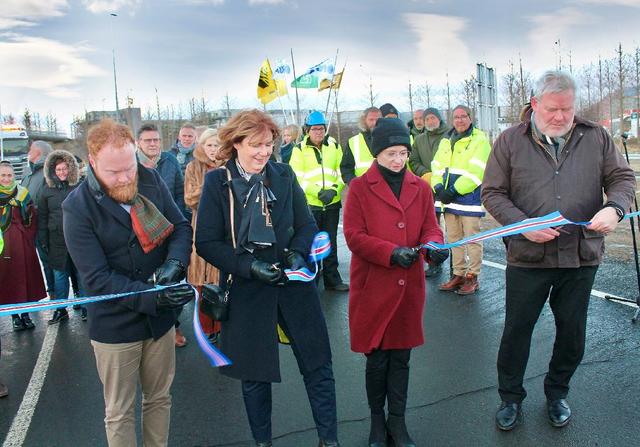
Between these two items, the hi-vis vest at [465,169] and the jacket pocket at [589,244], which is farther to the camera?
the hi-vis vest at [465,169]

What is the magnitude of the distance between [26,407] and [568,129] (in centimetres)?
449

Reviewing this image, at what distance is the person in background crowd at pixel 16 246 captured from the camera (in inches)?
235

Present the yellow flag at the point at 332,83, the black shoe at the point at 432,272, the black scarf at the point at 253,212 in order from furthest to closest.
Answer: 1. the yellow flag at the point at 332,83
2. the black shoe at the point at 432,272
3. the black scarf at the point at 253,212

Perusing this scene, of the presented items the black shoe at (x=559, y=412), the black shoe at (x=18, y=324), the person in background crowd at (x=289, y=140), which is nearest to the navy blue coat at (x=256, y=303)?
the black shoe at (x=559, y=412)

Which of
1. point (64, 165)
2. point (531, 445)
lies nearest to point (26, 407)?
point (64, 165)

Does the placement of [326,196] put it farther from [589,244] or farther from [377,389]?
[589,244]

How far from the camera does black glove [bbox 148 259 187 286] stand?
114 inches

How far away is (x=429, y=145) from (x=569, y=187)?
4460mm

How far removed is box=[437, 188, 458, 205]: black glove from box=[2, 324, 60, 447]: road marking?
4.64m

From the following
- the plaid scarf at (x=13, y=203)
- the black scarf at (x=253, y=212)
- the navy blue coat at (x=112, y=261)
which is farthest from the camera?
the plaid scarf at (x=13, y=203)

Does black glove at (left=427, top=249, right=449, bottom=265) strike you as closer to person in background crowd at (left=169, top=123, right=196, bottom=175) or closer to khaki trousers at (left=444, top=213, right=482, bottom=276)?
khaki trousers at (left=444, top=213, right=482, bottom=276)

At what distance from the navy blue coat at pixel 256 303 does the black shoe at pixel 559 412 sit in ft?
5.28

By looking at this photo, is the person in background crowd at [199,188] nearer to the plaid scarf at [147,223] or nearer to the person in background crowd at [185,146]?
the person in background crowd at [185,146]

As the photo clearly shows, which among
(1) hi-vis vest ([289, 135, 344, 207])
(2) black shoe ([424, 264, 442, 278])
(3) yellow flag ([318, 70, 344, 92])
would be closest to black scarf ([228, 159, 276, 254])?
(1) hi-vis vest ([289, 135, 344, 207])
